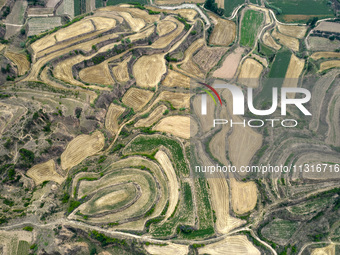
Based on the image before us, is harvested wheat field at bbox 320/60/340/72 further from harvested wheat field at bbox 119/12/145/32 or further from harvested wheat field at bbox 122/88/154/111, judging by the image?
harvested wheat field at bbox 119/12/145/32

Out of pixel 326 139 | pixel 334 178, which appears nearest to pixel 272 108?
pixel 326 139

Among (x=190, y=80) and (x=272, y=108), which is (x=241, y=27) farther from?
(x=272, y=108)

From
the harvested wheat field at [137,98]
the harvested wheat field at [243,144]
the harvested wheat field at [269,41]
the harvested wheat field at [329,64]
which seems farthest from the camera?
the harvested wheat field at [269,41]

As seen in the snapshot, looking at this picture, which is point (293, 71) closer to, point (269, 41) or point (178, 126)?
point (269, 41)

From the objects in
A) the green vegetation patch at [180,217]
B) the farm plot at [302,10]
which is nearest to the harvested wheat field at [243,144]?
the green vegetation patch at [180,217]

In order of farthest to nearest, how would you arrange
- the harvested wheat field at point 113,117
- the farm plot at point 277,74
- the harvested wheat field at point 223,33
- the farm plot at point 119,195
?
the harvested wheat field at point 223,33 < the farm plot at point 277,74 < the harvested wheat field at point 113,117 < the farm plot at point 119,195

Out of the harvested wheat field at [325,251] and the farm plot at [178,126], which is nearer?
the harvested wheat field at [325,251]

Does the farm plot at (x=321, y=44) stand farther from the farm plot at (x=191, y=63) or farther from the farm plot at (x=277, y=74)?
the farm plot at (x=191, y=63)
